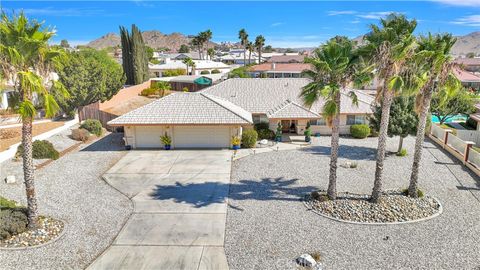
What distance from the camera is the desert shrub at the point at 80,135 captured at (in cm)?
3009

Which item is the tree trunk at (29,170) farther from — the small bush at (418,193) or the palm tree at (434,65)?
the small bush at (418,193)

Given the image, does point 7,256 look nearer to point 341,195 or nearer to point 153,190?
point 153,190

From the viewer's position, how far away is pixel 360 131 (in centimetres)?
3117

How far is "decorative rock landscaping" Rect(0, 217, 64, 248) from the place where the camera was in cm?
1357

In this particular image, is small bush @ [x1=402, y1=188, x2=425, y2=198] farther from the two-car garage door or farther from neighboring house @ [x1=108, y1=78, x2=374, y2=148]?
the two-car garage door

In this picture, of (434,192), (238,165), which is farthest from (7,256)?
(434,192)

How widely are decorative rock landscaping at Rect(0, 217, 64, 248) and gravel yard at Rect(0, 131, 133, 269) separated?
1.15ft

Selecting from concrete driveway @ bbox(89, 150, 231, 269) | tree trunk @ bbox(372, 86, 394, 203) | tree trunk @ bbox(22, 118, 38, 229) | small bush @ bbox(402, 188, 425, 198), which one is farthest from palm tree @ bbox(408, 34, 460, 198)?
tree trunk @ bbox(22, 118, 38, 229)

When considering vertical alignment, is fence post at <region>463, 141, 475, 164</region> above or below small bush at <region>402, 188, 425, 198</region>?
above

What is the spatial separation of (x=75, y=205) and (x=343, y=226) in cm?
1326

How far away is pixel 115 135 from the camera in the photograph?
109 feet

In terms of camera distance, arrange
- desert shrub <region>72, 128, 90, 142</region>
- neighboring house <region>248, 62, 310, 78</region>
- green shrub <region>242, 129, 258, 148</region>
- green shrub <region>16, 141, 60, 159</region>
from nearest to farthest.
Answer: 1. green shrub <region>16, 141, 60, 159</region>
2. green shrub <region>242, 129, 258, 148</region>
3. desert shrub <region>72, 128, 90, 142</region>
4. neighboring house <region>248, 62, 310, 78</region>

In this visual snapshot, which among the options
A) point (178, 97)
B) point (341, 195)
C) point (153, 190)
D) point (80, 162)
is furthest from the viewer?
point (178, 97)

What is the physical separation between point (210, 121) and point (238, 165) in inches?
190
